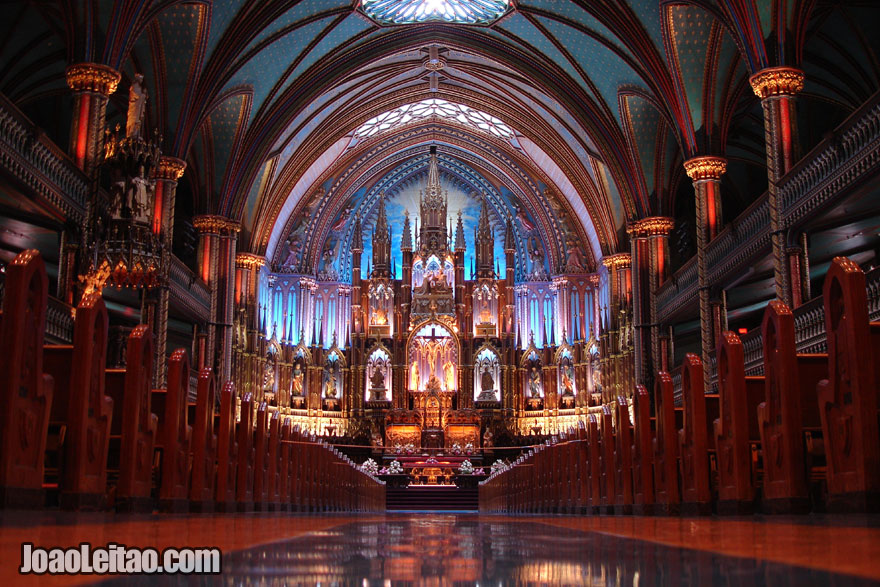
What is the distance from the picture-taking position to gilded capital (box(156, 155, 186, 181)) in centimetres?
2109

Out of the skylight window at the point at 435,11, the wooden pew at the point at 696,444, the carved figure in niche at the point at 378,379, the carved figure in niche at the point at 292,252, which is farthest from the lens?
the carved figure in niche at the point at 292,252

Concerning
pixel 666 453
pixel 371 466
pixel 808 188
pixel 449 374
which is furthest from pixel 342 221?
pixel 666 453

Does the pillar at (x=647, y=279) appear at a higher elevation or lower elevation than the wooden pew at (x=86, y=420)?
higher

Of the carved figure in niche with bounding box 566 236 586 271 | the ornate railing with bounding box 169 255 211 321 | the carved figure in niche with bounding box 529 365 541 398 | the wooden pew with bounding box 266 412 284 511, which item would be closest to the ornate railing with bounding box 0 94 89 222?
the ornate railing with bounding box 169 255 211 321

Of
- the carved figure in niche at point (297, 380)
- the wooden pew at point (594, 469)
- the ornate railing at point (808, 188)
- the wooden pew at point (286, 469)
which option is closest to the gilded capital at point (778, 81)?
the ornate railing at point (808, 188)

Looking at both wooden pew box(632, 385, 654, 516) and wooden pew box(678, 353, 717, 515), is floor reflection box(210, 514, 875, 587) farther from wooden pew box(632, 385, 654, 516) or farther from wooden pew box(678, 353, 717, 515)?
wooden pew box(632, 385, 654, 516)

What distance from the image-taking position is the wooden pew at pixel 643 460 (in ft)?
31.9

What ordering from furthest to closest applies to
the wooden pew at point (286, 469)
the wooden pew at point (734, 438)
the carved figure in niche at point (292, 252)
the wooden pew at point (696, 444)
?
the carved figure in niche at point (292, 252), the wooden pew at point (286, 469), the wooden pew at point (696, 444), the wooden pew at point (734, 438)

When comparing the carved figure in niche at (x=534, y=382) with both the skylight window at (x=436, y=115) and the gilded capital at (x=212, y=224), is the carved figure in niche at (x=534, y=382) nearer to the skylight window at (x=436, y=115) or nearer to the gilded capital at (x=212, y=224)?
the skylight window at (x=436, y=115)

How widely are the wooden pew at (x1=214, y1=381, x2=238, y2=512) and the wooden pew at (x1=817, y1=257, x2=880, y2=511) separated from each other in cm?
631

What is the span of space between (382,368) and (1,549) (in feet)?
98.9

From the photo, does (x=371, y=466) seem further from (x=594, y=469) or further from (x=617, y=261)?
(x=594, y=469)

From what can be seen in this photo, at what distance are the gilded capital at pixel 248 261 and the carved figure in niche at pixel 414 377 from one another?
6.91m

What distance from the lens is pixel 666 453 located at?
9164 mm
